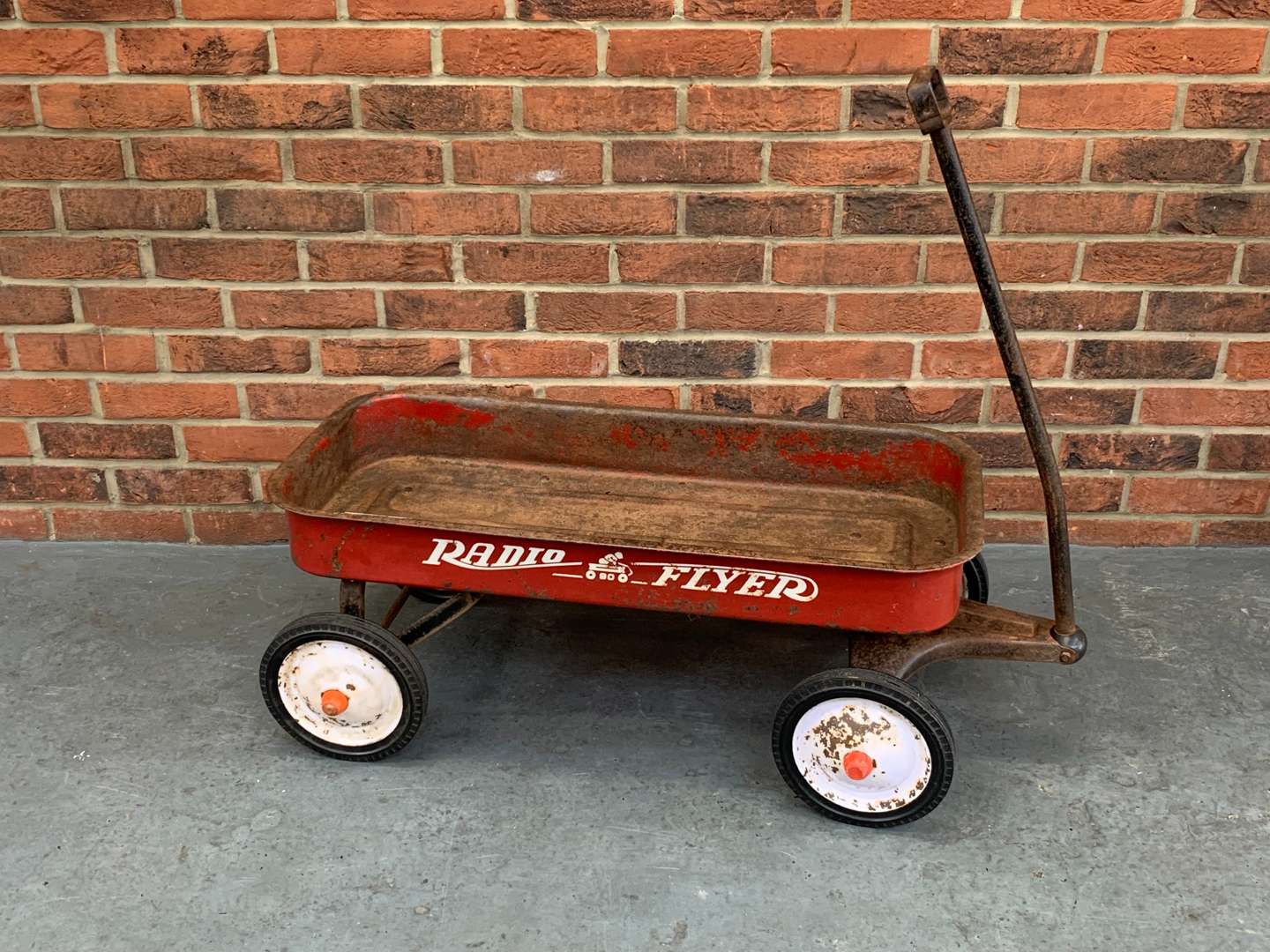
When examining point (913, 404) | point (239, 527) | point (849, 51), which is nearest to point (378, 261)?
point (239, 527)

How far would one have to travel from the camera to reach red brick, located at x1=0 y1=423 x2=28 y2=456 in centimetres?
307

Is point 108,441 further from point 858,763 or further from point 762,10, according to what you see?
point 858,763

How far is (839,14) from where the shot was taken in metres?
2.59

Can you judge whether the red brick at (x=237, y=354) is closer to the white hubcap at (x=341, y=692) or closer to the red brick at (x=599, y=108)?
the red brick at (x=599, y=108)

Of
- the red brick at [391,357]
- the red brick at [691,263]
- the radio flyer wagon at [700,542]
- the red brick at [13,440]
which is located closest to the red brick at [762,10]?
the red brick at [691,263]

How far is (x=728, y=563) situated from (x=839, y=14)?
4.20 feet

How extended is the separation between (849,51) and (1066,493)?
4.09 ft

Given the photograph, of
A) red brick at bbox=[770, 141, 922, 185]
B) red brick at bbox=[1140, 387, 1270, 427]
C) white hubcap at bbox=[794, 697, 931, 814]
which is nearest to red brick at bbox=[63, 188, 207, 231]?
red brick at bbox=[770, 141, 922, 185]

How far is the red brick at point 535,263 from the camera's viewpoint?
2818mm

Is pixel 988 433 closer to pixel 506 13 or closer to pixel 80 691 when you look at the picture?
pixel 506 13

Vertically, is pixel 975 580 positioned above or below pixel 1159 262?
below

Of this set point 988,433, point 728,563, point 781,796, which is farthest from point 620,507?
point 988,433

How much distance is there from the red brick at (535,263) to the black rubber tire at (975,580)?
1.08 m

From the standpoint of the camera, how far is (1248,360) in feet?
9.54
